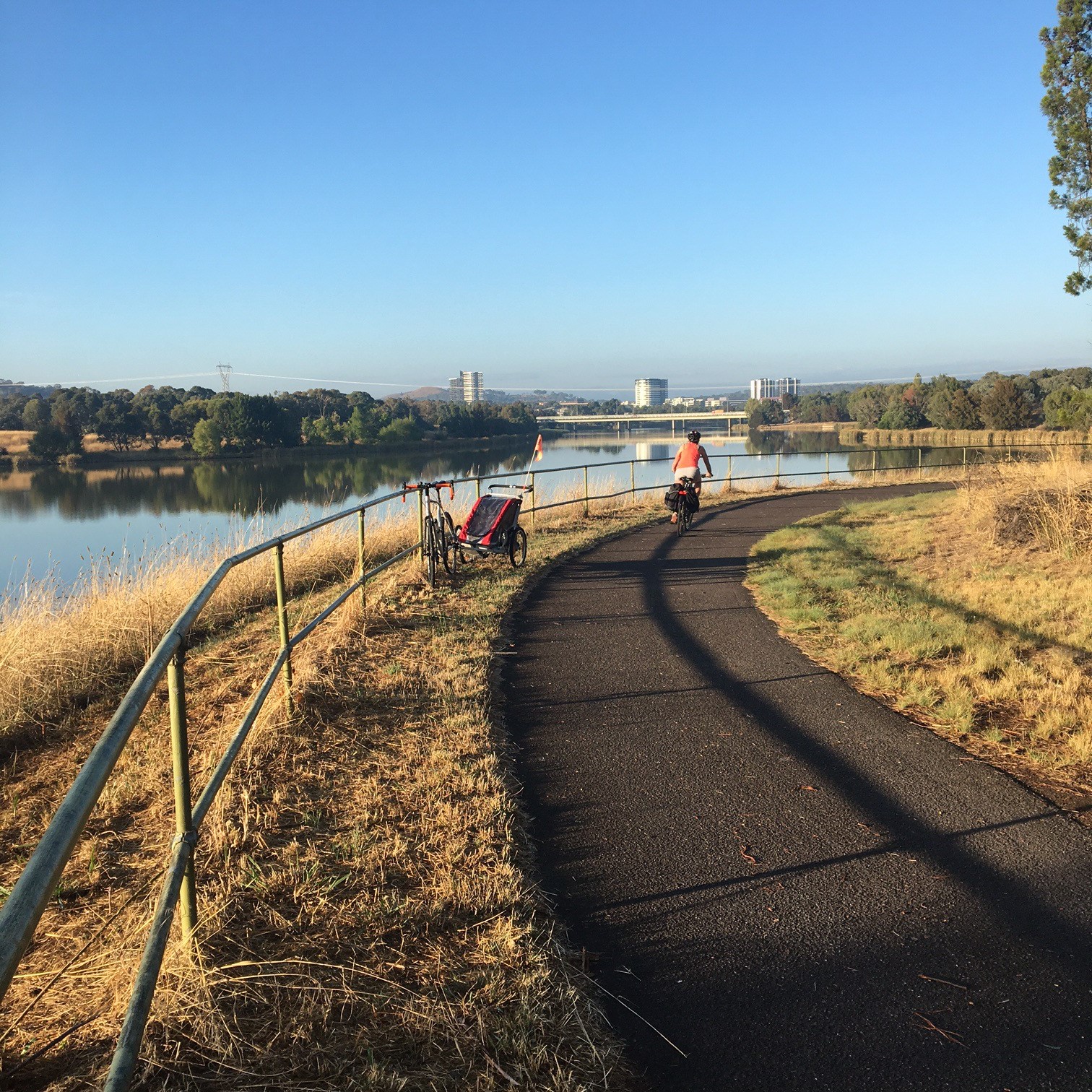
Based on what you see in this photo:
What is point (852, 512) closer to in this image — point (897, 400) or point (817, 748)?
point (817, 748)

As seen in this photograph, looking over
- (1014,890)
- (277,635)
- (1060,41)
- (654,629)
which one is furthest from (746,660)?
(1060,41)

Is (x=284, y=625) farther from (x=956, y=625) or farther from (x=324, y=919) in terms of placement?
(x=956, y=625)

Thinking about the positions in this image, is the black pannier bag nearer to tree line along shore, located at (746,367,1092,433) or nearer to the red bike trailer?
the red bike trailer

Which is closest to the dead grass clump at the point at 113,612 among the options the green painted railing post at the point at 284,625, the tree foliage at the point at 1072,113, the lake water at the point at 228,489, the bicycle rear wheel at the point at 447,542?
the lake water at the point at 228,489

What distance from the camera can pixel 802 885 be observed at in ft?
11.5

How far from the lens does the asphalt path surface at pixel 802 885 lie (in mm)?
2557

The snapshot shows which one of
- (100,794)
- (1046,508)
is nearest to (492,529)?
(1046,508)

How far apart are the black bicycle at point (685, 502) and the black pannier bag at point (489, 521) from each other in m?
4.50

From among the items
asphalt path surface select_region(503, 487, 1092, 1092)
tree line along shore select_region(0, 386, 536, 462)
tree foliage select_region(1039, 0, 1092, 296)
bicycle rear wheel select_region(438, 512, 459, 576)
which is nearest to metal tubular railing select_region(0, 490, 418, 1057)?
asphalt path surface select_region(503, 487, 1092, 1092)

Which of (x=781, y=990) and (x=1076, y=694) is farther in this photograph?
(x=1076, y=694)

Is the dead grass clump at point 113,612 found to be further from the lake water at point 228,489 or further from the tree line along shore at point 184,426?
the tree line along shore at point 184,426

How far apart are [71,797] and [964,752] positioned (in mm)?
4847

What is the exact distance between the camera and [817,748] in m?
5.04

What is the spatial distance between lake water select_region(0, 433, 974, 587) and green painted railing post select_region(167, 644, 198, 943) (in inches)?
402
